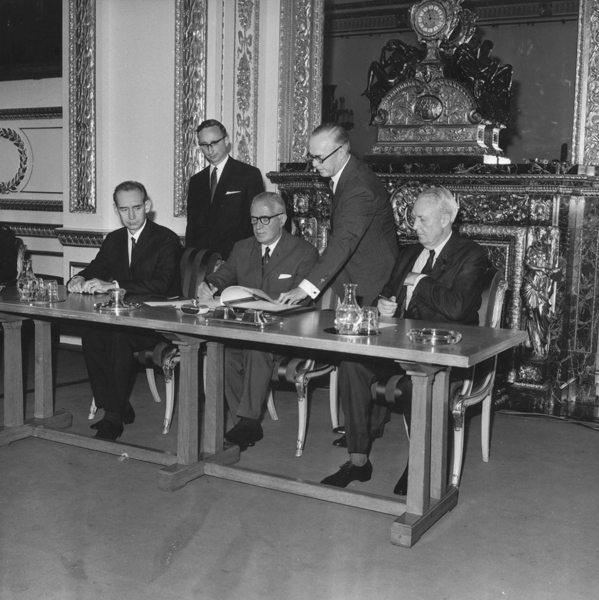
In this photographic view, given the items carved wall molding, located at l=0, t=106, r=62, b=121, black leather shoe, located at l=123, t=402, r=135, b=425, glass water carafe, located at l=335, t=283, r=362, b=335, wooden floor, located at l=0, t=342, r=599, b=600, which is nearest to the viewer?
wooden floor, located at l=0, t=342, r=599, b=600

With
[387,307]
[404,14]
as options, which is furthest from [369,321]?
[404,14]

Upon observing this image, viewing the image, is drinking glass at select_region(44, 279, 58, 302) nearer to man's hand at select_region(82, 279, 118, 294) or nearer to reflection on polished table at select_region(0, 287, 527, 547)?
reflection on polished table at select_region(0, 287, 527, 547)

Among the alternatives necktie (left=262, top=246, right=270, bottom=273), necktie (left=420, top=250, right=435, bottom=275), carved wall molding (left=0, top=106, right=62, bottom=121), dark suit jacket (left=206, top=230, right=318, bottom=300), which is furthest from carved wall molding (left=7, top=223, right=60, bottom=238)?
necktie (left=420, top=250, right=435, bottom=275)

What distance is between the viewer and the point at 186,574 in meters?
2.65

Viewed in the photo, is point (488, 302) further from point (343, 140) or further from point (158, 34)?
point (158, 34)

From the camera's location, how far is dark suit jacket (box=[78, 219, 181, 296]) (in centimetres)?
432

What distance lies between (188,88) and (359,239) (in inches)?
91.3

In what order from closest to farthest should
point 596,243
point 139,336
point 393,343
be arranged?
1. point 393,343
2. point 139,336
3. point 596,243

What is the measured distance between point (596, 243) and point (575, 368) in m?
0.73

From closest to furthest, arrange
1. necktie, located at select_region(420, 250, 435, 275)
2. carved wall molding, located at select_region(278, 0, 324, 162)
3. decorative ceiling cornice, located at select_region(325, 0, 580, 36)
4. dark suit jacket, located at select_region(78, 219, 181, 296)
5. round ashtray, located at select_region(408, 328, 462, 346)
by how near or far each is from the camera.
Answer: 1. round ashtray, located at select_region(408, 328, 462, 346)
2. necktie, located at select_region(420, 250, 435, 275)
3. dark suit jacket, located at select_region(78, 219, 181, 296)
4. carved wall molding, located at select_region(278, 0, 324, 162)
5. decorative ceiling cornice, located at select_region(325, 0, 580, 36)

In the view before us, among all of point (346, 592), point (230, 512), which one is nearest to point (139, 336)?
point (230, 512)

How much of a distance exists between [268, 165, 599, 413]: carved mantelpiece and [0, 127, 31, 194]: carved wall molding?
11.4ft

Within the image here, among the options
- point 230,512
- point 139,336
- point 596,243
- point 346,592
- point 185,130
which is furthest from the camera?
point 185,130

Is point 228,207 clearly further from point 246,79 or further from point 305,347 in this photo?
point 305,347
